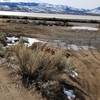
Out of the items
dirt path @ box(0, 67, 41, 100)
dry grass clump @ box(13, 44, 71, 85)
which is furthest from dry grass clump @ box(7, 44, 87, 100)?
dirt path @ box(0, 67, 41, 100)

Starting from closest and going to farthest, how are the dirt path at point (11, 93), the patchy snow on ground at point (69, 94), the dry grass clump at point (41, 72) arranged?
the dirt path at point (11, 93), the dry grass clump at point (41, 72), the patchy snow on ground at point (69, 94)

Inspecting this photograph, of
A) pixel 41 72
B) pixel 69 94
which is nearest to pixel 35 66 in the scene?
pixel 41 72

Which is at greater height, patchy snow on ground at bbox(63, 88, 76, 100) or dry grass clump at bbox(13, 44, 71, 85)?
dry grass clump at bbox(13, 44, 71, 85)

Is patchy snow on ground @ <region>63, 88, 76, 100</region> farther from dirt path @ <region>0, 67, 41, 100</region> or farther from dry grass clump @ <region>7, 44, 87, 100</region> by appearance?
dirt path @ <region>0, 67, 41, 100</region>

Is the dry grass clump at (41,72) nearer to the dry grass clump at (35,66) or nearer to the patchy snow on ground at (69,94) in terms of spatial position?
the dry grass clump at (35,66)

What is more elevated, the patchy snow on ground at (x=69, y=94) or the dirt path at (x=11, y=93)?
the dirt path at (x=11, y=93)

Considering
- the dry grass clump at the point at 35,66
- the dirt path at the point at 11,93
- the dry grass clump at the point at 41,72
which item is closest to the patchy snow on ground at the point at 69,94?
the dry grass clump at the point at 41,72

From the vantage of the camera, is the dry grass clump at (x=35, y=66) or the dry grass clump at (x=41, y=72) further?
the dry grass clump at (x=35, y=66)

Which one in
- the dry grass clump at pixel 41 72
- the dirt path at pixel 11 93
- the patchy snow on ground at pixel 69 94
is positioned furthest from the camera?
the patchy snow on ground at pixel 69 94

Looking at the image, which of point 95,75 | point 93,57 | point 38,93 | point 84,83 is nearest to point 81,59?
point 93,57

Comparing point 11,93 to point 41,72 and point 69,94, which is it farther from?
point 69,94

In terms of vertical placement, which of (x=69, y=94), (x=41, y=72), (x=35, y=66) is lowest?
(x=69, y=94)

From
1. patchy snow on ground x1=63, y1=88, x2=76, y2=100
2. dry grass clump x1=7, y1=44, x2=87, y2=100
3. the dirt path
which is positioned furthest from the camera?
patchy snow on ground x1=63, y1=88, x2=76, y2=100

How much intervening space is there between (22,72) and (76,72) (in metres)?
3.16
